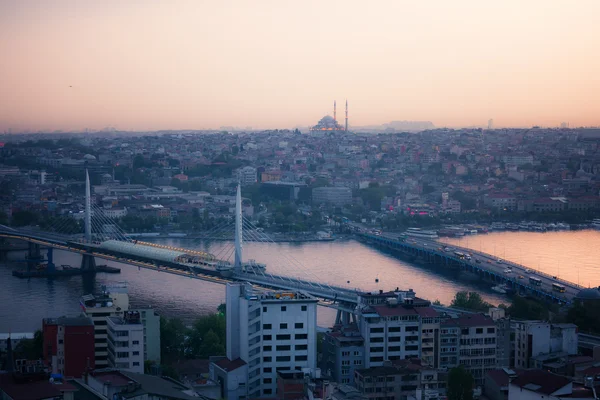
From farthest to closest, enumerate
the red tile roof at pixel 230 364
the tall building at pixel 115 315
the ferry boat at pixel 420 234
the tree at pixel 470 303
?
the ferry boat at pixel 420 234, the tree at pixel 470 303, the tall building at pixel 115 315, the red tile roof at pixel 230 364

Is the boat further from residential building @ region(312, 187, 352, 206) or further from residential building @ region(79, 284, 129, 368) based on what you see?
residential building @ region(312, 187, 352, 206)

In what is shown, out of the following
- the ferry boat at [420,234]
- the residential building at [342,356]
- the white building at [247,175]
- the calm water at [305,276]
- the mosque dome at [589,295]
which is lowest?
the ferry boat at [420,234]

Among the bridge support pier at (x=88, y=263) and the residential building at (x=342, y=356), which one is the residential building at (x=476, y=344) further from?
the bridge support pier at (x=88, y=263)

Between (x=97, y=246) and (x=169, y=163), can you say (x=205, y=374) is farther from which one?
(x=169, y=163)

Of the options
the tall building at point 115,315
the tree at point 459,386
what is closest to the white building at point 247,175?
the tall building at point 115,315

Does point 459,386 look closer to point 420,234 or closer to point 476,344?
point 476,344

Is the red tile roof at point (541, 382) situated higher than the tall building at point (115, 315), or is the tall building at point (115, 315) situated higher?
the red tile roof at point (541, 382)
